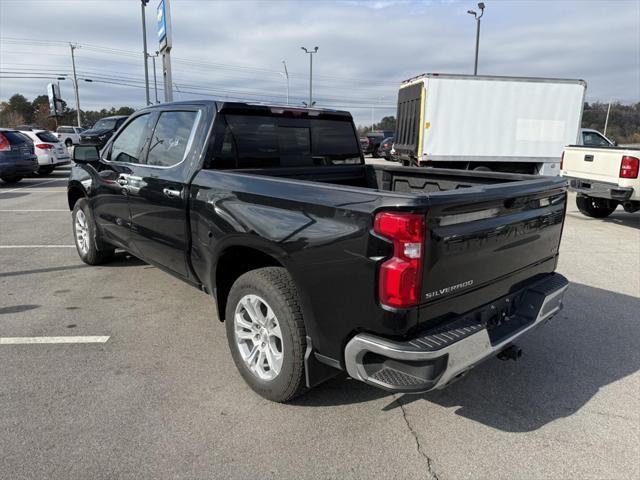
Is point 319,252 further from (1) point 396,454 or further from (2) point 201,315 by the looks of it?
(2) point 201,315

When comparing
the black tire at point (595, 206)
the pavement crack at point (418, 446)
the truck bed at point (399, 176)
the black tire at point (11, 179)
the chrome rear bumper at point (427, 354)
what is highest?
the truck bed at point (399, 176)

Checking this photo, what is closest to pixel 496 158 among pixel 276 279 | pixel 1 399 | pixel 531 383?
pixel 531 383

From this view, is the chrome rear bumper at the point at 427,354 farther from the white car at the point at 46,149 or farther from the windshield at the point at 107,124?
the windshield at the point at 107,124

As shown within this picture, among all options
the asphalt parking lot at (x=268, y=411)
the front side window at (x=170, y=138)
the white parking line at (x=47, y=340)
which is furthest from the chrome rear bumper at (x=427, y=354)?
the white parking line at (x=47, y=340)

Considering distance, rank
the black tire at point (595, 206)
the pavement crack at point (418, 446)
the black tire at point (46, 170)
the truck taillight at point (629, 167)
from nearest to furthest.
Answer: the pavement crack at point (418, 446) < the truck taillight at point (629, 167) < the black tire at point (595, 206) < the black tire at point (46, 170)

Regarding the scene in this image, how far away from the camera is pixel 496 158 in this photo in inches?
566

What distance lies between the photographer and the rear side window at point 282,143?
3.68 m

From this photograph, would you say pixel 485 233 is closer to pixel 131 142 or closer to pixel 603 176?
pixel 131 142

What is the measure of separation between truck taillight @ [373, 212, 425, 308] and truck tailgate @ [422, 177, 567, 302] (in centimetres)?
6

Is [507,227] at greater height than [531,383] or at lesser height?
greater

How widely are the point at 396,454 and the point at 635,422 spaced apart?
1.55 m

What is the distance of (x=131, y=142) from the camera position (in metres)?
4.64

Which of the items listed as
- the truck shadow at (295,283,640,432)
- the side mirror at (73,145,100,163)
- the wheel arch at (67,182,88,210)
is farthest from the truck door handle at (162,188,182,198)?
the wheel arch at (67,182,88,210)

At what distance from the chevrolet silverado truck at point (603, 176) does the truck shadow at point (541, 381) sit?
5005 mm
